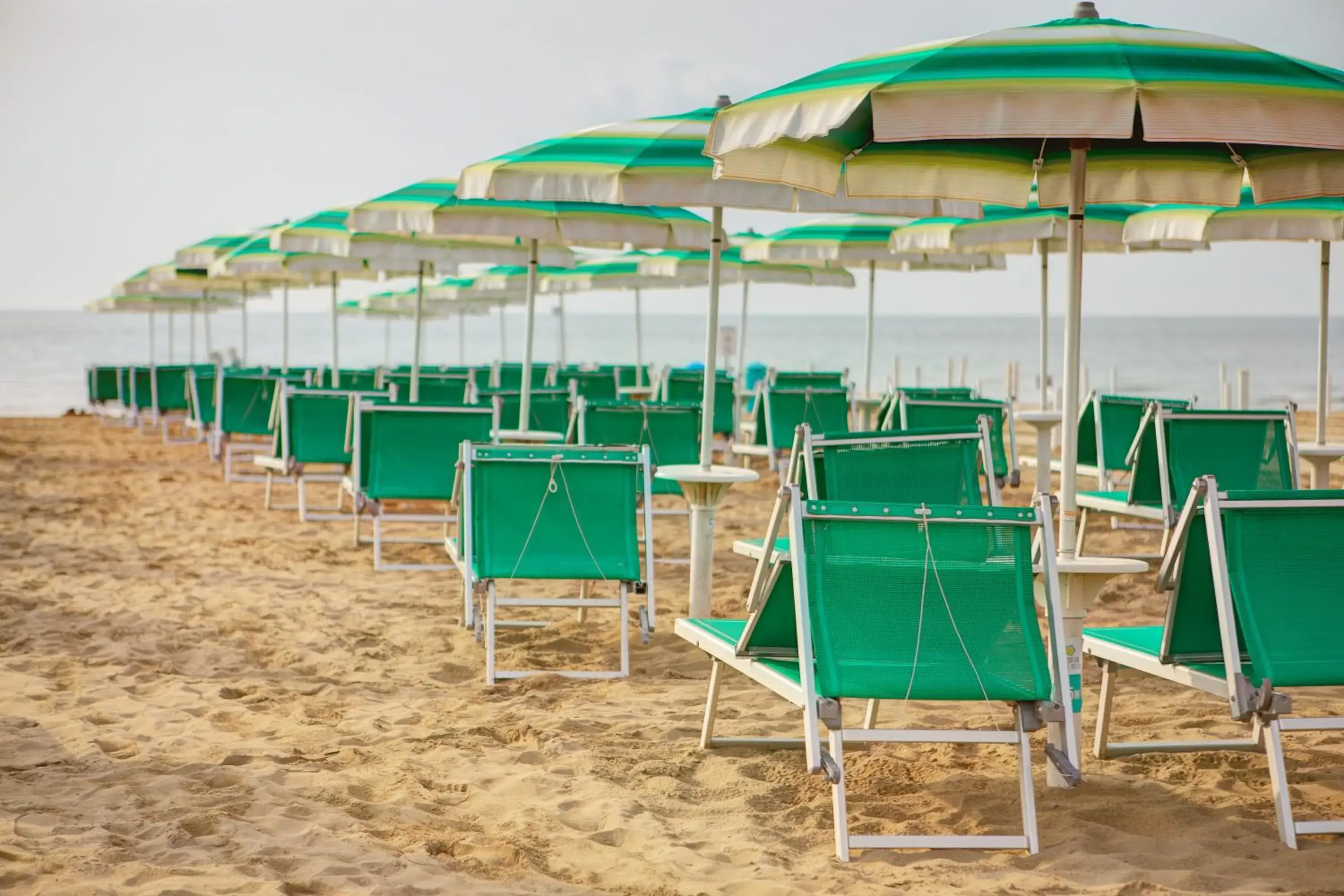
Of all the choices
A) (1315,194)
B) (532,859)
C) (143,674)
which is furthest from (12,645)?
(1315,194)

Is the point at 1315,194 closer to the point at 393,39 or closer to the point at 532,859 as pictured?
the point at 532,859

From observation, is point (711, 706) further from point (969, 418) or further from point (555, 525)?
point (969, 418)

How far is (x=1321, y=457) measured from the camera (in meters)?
7.09

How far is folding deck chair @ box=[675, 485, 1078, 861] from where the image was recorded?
3.29 meters

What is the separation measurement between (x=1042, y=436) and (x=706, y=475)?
162 inches

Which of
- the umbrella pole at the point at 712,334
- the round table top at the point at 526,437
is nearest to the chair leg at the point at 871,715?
the umbrella pole at the point at 712,334

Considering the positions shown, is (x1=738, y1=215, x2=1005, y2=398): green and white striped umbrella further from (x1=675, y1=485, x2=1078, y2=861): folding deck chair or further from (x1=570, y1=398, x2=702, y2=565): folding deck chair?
(x1=675, y1=485, x2=1078, y2=861): folding deck chair

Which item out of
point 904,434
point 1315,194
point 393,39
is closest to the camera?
point 1315,194

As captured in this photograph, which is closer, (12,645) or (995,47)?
(995,47)

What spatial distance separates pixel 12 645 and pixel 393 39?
75.9ft

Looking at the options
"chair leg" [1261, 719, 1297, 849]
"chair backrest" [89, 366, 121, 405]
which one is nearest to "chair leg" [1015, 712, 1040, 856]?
"chair leg" [1261, 719, 1297, 849]

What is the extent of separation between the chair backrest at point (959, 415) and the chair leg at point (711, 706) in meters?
3.48

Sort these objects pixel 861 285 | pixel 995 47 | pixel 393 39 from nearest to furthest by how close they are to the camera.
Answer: pixel 995 47 < pixel 393 39 < pixel 861 285

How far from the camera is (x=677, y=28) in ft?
66.0
